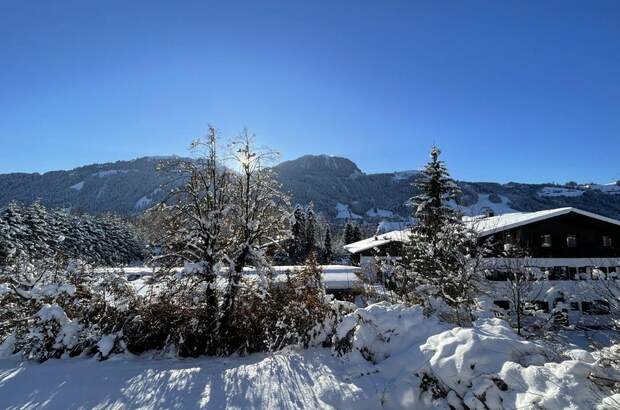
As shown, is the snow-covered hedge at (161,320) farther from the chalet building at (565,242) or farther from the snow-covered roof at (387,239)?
the chalet building at (565,242)

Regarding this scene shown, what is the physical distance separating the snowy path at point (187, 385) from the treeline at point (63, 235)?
82.1 feet

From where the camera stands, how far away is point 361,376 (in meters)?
6.78

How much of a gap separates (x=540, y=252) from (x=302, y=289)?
61.4 ft

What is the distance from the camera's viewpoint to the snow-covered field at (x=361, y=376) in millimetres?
4508

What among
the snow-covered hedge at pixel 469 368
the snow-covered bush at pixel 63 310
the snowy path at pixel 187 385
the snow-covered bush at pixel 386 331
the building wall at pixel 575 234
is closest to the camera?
the snow-covered hedge at pixel 469 368

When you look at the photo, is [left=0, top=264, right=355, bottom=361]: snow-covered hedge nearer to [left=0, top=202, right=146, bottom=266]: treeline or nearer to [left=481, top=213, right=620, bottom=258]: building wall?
[left=481, top=213, right=620, bottom=258]: building wall

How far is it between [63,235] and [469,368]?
53568 mm

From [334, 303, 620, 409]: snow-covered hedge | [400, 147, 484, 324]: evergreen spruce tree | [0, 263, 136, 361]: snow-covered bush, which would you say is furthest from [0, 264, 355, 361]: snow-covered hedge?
[400, 147, 484, 324]: evergreen spruce tree

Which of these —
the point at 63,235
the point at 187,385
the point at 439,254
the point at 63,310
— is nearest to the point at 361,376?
the point at 187,385

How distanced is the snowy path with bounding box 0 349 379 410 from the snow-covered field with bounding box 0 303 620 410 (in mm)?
23

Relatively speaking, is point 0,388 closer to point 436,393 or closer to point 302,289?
point 302,289

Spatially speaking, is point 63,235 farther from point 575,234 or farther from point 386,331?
point 575,234

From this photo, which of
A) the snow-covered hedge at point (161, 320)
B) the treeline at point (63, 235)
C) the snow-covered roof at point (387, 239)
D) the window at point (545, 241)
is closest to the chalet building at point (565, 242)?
the window at point (545, 241)

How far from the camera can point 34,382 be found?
25.5ft
